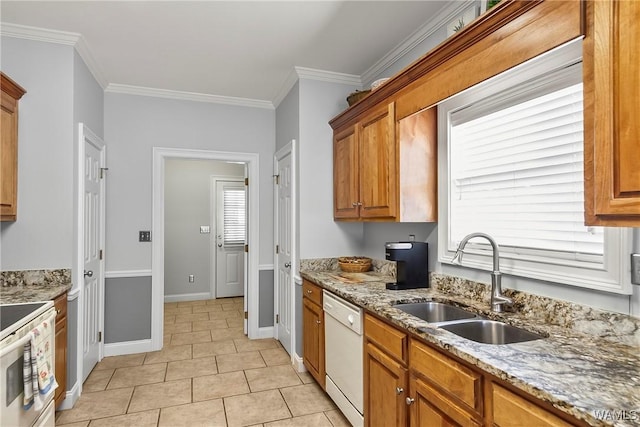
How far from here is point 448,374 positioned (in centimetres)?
142

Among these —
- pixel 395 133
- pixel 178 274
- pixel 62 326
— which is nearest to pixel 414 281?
pixel 395 133

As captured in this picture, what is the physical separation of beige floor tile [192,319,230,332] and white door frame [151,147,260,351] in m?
0.65

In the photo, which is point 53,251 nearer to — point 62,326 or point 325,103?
point 62,326

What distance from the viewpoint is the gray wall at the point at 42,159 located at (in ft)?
8.46

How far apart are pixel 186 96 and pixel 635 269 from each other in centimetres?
395

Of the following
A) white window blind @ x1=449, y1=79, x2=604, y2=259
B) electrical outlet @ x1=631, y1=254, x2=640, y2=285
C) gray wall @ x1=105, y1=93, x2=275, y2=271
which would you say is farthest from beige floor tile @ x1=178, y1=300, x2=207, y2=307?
electrical outlet @ x1=631, y1=254, x2=640, y2=285

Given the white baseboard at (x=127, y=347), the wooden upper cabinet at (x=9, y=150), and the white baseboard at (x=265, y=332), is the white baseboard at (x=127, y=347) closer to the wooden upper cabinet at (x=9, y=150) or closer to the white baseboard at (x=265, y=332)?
the white baseboard at (x=265, y=332)

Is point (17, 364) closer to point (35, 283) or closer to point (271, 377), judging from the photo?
point (35, 283)

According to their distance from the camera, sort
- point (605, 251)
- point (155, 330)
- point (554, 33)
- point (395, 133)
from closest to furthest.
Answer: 1. point (554, 33)
2. point (605, 251)
3. point (395, 133)
4. point (155, 330)

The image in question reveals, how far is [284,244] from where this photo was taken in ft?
12.5

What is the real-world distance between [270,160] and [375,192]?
1.94 metres

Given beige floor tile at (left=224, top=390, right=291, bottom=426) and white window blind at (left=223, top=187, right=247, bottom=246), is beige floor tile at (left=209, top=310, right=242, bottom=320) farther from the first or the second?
beige floor tile at (left=224, top=390, right=291, bottom=426)

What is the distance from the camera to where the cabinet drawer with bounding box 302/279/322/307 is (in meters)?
2.82

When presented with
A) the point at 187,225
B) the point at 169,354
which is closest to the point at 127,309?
the point at 169,354
